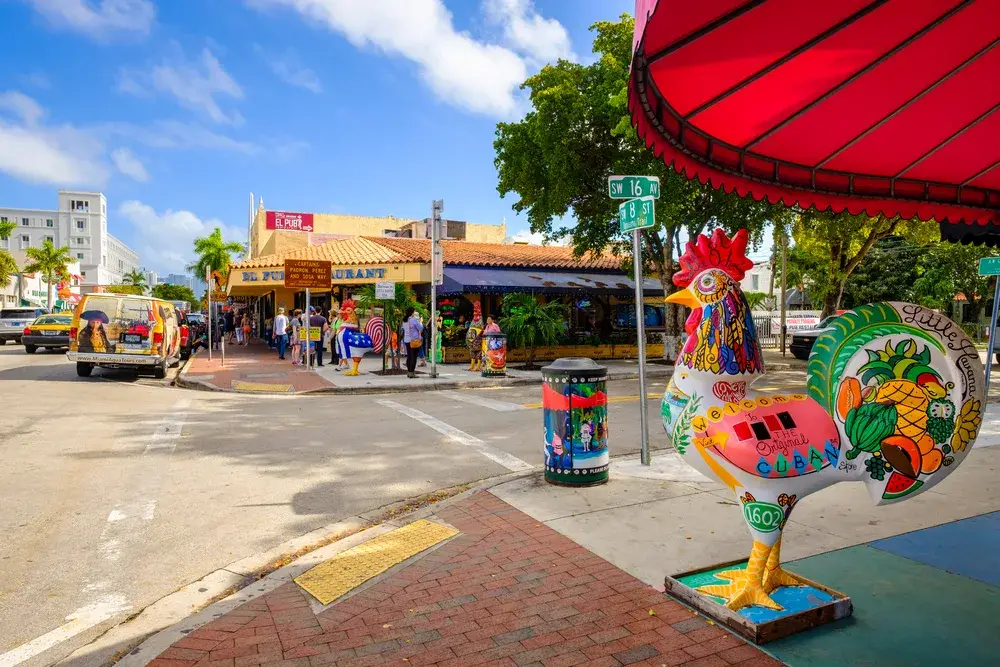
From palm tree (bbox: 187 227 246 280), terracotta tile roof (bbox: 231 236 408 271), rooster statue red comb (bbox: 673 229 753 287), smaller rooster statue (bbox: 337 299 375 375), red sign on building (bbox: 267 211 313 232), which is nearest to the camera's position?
rooster statue red comb (bbox: 673 229 753 287)

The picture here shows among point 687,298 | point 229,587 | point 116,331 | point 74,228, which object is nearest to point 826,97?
point 687,298

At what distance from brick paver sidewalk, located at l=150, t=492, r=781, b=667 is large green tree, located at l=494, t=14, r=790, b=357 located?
12.9 m

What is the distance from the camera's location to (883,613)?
3645mm

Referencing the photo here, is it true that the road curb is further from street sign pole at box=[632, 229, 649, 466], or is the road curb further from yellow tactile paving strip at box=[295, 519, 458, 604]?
street sign pole at box=[632, 229, 649, 466]

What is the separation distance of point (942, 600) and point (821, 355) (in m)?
1.83

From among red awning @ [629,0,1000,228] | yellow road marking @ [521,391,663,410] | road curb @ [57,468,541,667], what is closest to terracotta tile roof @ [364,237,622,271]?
yellow road marking @ [521,391,663,410]

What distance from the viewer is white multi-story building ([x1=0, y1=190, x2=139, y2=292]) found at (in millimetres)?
123188

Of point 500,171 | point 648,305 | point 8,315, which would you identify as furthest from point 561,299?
point 8,315

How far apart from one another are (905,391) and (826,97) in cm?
164

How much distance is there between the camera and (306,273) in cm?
1827

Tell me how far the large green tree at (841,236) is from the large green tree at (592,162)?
1.51 metres

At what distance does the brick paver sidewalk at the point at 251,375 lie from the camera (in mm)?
15133

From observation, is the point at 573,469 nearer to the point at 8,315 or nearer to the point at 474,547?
the point at 474,547

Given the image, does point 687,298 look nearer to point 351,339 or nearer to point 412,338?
point 412,338
